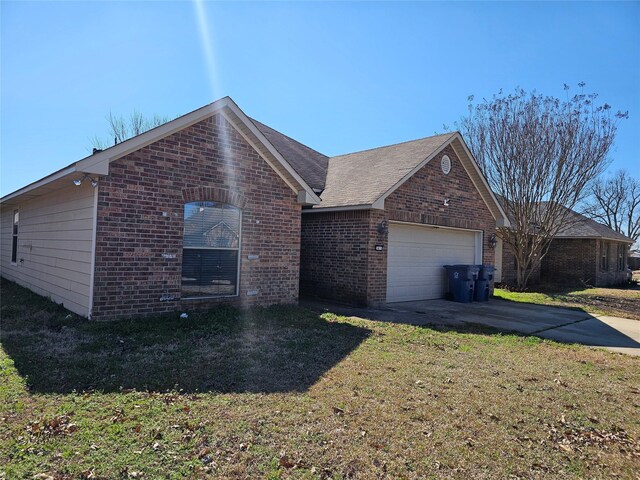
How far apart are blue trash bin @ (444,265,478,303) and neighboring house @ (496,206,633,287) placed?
9.26 metres

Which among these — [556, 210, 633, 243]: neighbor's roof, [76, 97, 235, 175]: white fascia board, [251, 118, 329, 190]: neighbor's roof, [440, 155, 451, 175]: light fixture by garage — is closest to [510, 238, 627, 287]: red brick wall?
[556, 210, 633, 243]: neighbor's roof

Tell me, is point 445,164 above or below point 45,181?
above

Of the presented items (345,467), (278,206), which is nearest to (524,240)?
(278,206)

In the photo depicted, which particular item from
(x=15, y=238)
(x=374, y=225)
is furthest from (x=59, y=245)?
(x=374, y=225)

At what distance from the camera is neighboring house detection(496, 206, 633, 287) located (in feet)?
75.9

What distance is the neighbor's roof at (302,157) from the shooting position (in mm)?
14641

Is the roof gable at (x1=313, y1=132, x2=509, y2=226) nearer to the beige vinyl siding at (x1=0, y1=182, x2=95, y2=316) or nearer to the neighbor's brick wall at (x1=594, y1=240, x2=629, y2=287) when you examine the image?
the beige vinyl siding at (x1=0, y1=182, x2=95, y2=316)

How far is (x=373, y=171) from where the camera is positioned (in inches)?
541

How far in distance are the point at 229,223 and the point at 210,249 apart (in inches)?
27.0

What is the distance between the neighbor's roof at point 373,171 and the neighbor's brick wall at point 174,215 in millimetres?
2637

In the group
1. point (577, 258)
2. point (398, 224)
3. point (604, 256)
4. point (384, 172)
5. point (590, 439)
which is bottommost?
point (590, 439)

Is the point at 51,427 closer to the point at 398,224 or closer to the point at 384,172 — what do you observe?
the point at 398,224

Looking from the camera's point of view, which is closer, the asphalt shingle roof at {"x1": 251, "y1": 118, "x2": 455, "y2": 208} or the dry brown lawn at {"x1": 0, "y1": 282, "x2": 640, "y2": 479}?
the dry brown lawn at {"x1": 0, "y1": 282, "x2": 640, "y2": 479}

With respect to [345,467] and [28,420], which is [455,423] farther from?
[28,420]
